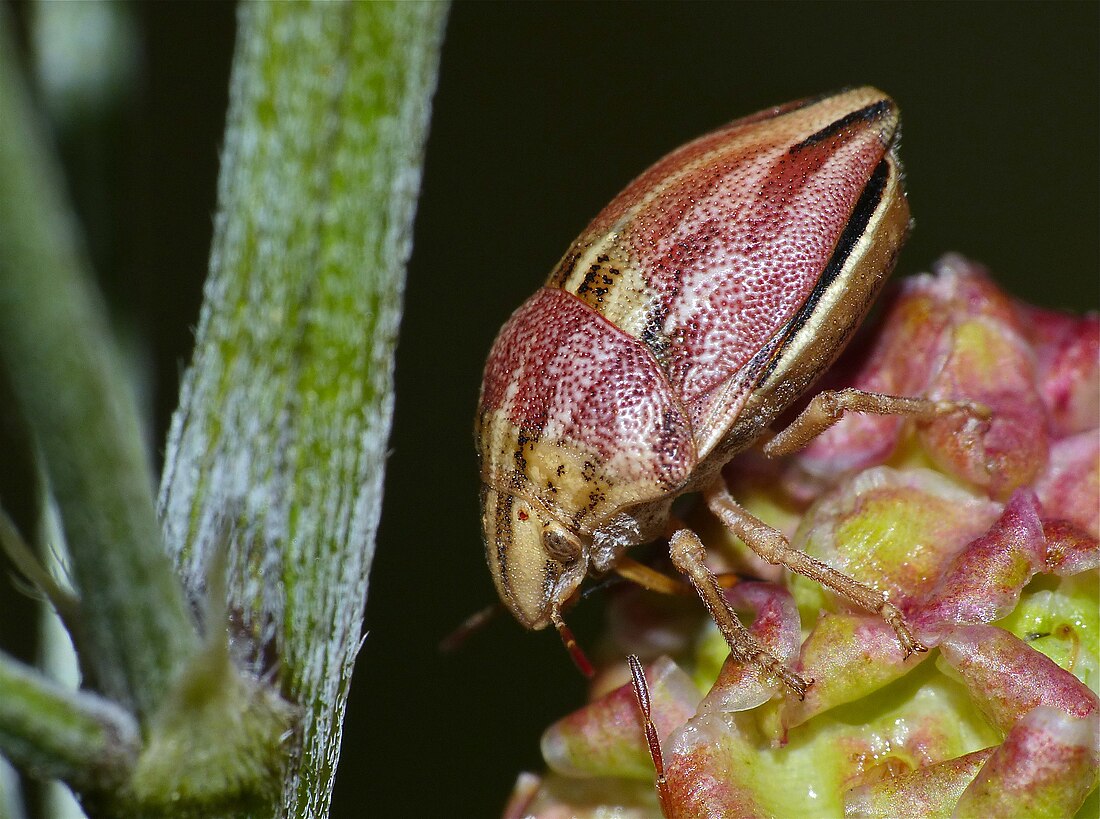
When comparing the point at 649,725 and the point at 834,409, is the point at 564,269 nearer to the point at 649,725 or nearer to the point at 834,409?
the point at 834,409

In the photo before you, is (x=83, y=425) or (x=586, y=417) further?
(x=586, y=417)

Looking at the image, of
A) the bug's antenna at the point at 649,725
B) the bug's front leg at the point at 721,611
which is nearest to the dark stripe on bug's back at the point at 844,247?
the bug's front leg at the point at 721,611

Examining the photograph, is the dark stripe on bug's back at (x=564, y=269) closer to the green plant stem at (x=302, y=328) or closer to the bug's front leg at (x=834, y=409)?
the bug's front leg at (x=834, y=409)

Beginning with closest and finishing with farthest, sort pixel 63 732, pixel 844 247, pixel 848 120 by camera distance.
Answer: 1. pixel 63 732
2. pixel 844 247
3. pixel 848 120

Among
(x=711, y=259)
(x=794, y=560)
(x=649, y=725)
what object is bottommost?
(x=649, y=725)

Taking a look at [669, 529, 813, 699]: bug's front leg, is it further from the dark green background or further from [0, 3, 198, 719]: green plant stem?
the dark green background

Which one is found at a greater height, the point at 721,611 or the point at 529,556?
the point at 721,611

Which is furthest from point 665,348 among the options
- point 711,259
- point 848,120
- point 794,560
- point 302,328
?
point 302,328
